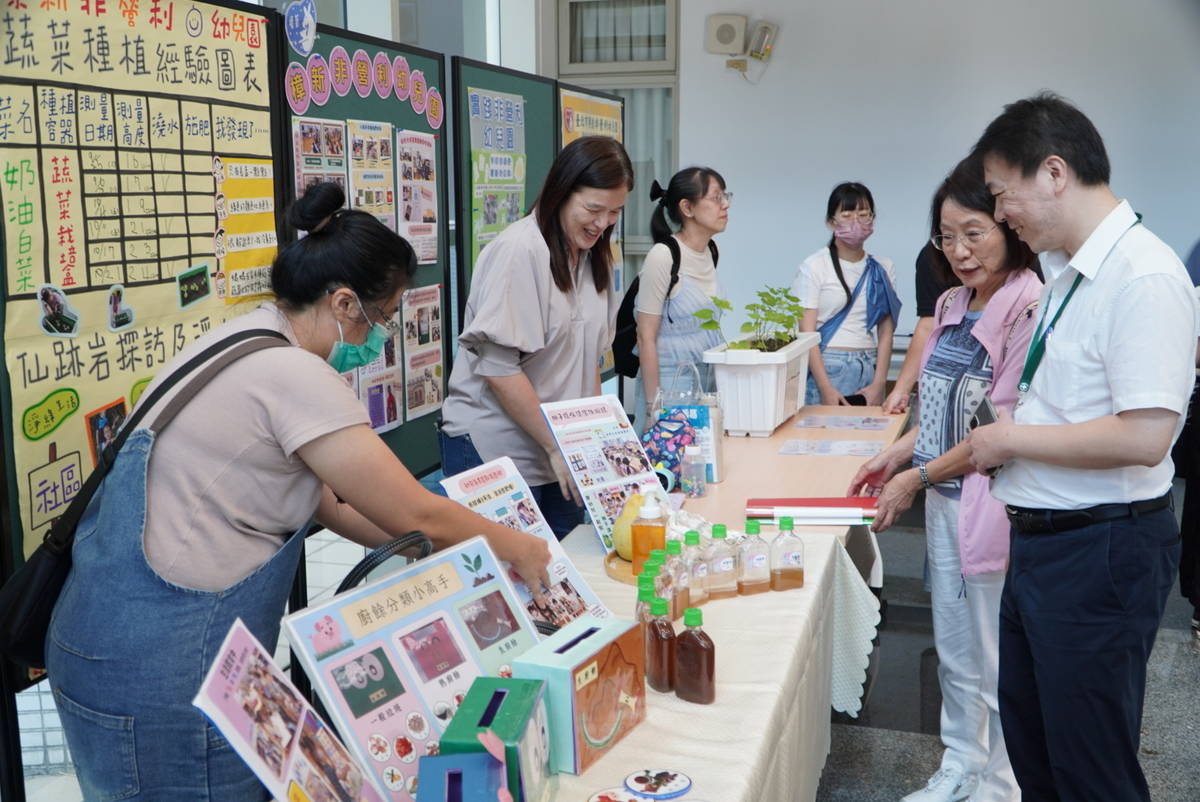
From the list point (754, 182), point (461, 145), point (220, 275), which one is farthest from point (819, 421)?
point (754, 182)

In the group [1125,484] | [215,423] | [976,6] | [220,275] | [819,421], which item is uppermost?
[976,6]

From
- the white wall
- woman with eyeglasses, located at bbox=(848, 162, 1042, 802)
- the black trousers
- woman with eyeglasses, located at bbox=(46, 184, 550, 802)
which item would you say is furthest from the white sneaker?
the white wall

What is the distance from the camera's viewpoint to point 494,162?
3648 millimetres

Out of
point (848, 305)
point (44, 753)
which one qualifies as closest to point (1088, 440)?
point (44, 753)

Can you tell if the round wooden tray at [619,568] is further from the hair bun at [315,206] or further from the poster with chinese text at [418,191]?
the poster with chinese text at [418,191]

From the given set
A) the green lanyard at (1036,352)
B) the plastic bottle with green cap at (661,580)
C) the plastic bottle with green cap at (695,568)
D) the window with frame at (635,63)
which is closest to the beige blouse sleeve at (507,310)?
the plastic bottle with green cap at (695,568)

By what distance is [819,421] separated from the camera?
3629 millimetres

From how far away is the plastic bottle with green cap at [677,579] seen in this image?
1.80m

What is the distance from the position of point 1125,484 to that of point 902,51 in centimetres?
539

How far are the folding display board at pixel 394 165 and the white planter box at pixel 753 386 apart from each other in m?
0.89

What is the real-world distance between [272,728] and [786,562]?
3.80 feet

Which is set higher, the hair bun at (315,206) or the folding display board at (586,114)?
the folding display board at (586,114)

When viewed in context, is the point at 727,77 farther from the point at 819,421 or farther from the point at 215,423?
the point at 215,423

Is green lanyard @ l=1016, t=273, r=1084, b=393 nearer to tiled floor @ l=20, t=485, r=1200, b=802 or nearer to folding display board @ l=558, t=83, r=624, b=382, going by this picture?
tiled floor @ l=20, t=485, r=1200, b=802
